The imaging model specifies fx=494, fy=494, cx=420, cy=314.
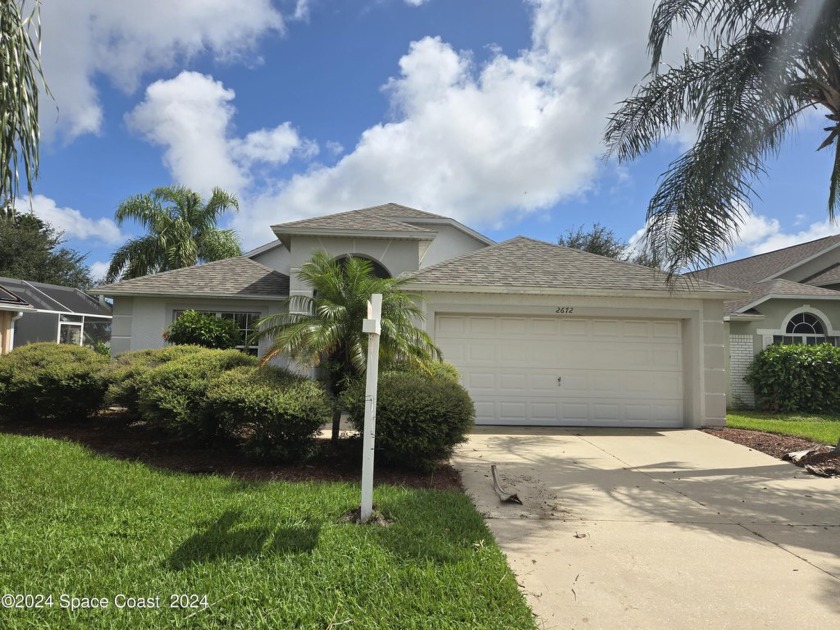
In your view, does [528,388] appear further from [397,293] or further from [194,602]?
[194,602]

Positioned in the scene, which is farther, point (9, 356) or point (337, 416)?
point (9, 356)

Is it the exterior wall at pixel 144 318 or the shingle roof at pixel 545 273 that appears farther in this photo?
the exterior wall at pixel 144 318

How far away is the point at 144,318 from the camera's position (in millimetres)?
12484

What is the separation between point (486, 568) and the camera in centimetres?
371

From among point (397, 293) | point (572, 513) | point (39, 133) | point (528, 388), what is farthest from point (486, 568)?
point (528, 388)

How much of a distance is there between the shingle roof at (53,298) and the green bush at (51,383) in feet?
39.4

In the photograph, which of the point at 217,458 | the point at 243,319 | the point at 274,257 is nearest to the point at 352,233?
the point at 243,319

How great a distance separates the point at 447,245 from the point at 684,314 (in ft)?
29.9

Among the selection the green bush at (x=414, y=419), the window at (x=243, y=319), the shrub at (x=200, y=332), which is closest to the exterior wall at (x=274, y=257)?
the window at (x=243, y=319)

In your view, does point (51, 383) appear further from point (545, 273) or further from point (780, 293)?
point (780, 293)

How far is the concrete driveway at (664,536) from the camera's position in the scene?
3346 mm

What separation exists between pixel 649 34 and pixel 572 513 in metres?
7.66

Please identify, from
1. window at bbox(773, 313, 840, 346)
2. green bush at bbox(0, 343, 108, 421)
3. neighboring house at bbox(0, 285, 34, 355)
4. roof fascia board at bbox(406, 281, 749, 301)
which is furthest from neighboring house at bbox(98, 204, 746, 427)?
neighboring house at bbox(0, 285, 34, 355)

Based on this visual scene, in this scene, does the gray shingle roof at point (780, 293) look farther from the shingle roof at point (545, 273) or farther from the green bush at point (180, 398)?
the green bush at point (180, 398)
